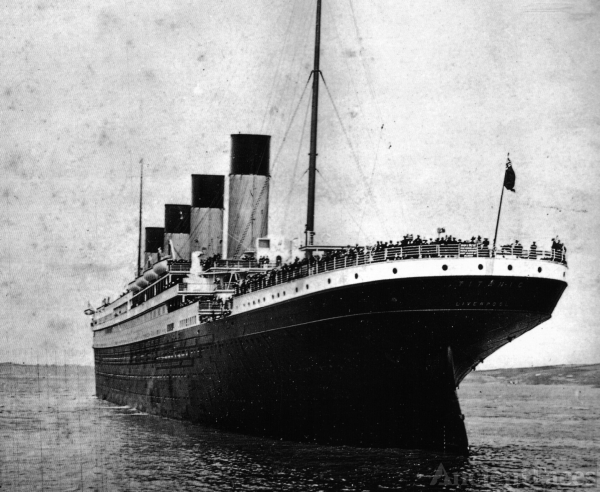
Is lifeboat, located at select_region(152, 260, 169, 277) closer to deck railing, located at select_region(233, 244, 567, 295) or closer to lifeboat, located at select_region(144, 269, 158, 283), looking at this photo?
lifeboat, located at select_region(144, 269, 158, 283)

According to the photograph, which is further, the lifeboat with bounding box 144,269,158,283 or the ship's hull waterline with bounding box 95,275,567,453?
the lifeboat with bounding box 144,269,158,283

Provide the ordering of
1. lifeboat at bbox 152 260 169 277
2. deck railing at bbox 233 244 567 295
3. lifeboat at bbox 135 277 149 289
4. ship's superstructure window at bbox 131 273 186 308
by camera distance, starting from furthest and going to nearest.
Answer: lifeboat at bbox 135 277 149 289
lifeboat at bbox 152 260 169 277
ship's superstructure window at bbox 131 273 186 308
deck railing at bbox 233 244 567 295

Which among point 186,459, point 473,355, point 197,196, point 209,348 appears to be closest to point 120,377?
point 197,196

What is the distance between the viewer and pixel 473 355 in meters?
29.0

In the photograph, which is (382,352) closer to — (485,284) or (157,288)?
(485,284)

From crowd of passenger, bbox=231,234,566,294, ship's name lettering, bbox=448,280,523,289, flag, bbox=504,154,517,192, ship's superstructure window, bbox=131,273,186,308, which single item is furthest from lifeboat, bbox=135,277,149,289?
flag, bbox=504,154,517,192

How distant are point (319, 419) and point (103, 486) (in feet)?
27.9

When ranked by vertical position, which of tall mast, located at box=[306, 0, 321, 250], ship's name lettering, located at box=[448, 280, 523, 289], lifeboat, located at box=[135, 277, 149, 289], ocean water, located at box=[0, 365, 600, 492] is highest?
tall mast, located at box=[306, 0, 321, 250]

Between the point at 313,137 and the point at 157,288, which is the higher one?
the point at 313,137

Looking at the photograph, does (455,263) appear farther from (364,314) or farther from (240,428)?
(240,428)

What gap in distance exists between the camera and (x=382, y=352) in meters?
28.0

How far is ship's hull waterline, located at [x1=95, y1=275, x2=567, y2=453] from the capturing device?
2706cm

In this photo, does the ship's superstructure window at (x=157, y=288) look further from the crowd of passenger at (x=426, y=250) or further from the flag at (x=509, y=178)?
the flag at (x=509, y=178)

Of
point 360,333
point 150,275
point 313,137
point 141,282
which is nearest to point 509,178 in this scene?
point 360,333
